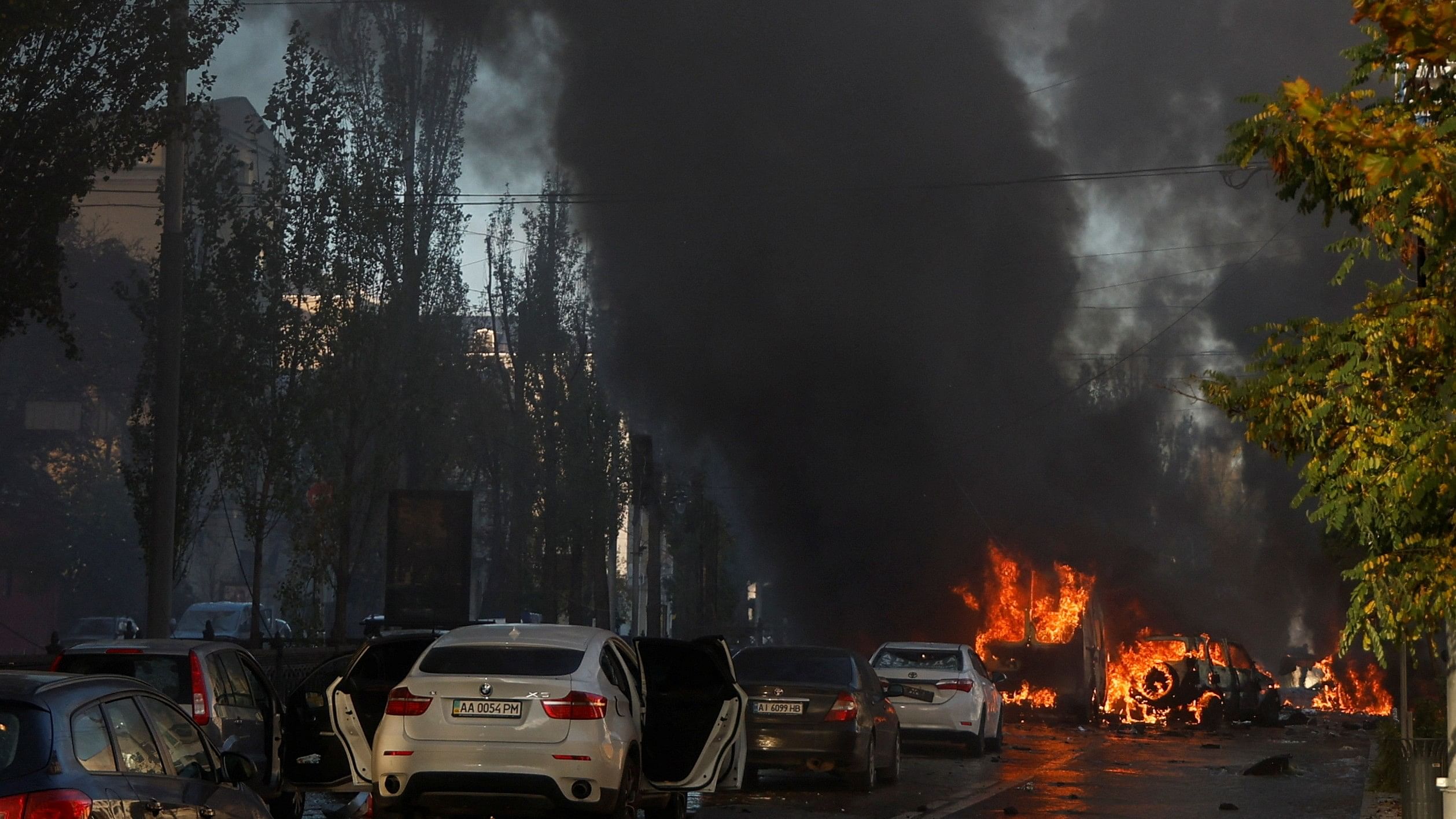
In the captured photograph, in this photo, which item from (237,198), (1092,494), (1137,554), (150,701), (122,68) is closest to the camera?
(150,701)

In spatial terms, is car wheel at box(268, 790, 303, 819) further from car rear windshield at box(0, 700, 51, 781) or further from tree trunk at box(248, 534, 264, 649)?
tree trunk at box(248, 534, 264, 649)

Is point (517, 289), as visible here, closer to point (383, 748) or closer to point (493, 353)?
point (493, 353)

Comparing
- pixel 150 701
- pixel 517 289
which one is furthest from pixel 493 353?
pixel 150 701

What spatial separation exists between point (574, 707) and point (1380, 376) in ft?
17.4

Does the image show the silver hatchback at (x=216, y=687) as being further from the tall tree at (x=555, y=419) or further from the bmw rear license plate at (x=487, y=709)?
the tall tree at (x=555, y=419)

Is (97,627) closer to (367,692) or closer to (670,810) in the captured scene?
(367,692)

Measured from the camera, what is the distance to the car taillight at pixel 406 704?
9766 millimetres

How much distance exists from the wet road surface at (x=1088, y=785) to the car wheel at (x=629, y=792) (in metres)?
2.42

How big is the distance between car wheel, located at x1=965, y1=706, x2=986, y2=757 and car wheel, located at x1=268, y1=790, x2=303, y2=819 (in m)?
9.90

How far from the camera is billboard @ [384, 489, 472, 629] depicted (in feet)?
72.5

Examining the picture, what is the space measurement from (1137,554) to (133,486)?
23277mm

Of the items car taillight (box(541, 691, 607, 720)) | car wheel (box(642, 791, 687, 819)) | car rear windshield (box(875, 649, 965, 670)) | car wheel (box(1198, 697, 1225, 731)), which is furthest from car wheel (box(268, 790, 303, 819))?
car wheel (box(1198, 697, 1225, 731))

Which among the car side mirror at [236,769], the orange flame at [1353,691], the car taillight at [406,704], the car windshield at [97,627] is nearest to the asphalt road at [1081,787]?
the car taillight at [406,704]

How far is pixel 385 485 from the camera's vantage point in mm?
27828
